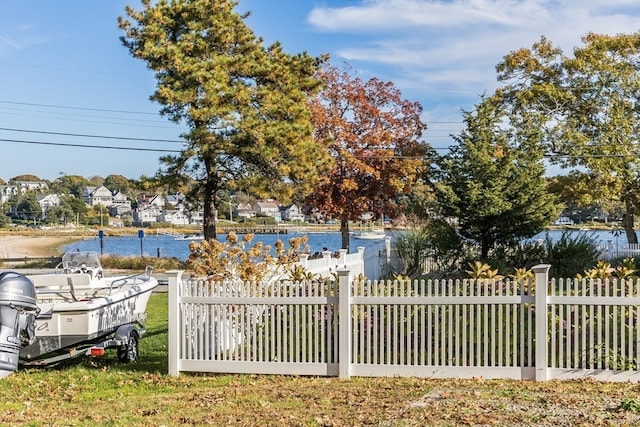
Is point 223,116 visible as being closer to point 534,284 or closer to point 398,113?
point 398,113

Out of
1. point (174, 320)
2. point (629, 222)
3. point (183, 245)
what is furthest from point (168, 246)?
point (174, 320)

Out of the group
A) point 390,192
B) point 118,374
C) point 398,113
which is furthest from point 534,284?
point 398,113

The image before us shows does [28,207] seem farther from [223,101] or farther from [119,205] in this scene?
[223,101]

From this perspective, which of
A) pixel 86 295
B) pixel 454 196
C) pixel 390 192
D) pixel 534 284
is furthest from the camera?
pixel 390 192

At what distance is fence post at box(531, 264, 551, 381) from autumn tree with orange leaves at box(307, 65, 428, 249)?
18384mm

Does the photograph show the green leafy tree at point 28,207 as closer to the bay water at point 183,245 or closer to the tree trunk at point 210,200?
the bay water at point 183,245

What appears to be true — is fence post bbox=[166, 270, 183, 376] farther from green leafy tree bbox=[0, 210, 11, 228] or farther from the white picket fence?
green leafy tree bbox=[0, 210, 11, 228]

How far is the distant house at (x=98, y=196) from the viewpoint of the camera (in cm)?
12825

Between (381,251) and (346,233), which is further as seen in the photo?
(346,233)

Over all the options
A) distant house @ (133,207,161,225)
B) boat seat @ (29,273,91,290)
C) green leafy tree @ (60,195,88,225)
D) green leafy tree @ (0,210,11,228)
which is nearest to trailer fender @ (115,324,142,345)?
boat seat @ (29,273,91,290)

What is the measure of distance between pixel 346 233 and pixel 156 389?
20775 mm

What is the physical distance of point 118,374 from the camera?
857cm

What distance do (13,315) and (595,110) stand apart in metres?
26.8

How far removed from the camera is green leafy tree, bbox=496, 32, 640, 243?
26.4 meters
